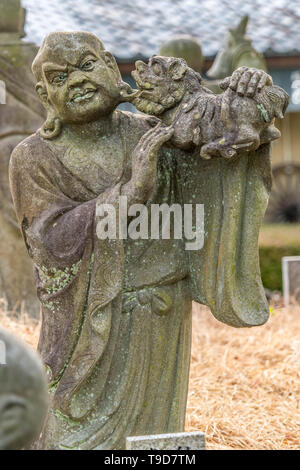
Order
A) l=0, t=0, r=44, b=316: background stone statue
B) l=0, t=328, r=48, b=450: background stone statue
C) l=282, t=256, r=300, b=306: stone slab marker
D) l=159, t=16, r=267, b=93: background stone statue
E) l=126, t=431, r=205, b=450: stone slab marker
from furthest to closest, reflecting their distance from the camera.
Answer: l=282, t=256, r=300, b=306: stone slab marker < l=159, t=16, r=267, b=93: background stone statue < l=0, t=0, r=44, b=316: background stone statue < l=126, t=431, r=205, b=450: stone slab marker < l=0, t=328, r=48, b=450: background stone statue

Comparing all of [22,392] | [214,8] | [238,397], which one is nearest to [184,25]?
[214,8]

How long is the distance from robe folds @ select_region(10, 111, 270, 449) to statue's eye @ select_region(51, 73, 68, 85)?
0.22 meters

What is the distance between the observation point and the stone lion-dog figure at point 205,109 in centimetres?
285

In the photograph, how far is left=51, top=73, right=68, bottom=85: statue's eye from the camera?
9.71 ft

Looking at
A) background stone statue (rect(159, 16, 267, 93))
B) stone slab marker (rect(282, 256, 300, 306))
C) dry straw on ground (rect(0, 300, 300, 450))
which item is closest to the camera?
dry straw on ground (rect(0, 300, 300, 450))

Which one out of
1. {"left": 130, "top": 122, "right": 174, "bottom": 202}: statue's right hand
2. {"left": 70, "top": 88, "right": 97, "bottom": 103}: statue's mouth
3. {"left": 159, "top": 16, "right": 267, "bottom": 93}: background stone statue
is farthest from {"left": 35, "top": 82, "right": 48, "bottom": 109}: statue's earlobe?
{"left": 159, "top": 16, "right": 267, "bottom": 93}: background stone statue

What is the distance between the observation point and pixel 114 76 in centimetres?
304

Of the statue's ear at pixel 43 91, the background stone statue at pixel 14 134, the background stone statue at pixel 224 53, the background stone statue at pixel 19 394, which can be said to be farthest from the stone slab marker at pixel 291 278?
the background stone statue at pixel 19 394

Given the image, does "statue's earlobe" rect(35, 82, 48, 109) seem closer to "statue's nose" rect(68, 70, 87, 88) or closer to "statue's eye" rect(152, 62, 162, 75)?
"statue's nose" rect(68, 70, 87, 88)

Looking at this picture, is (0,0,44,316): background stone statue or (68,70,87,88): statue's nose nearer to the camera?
(68,70,87,88): statue's nose

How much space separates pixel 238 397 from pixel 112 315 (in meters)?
2.29

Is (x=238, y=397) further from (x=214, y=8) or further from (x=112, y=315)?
(x=214, y=8)

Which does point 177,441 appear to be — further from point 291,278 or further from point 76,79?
point 291,278

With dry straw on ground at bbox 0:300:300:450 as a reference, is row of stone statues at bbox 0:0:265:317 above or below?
above
